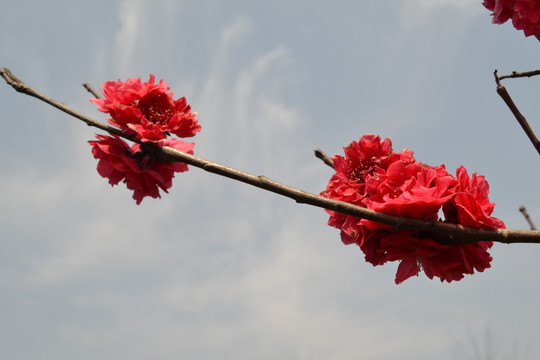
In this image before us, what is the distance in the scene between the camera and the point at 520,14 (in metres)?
1.85

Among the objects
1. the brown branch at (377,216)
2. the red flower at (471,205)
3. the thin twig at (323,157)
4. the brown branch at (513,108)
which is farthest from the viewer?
the thin twig at (323,157)

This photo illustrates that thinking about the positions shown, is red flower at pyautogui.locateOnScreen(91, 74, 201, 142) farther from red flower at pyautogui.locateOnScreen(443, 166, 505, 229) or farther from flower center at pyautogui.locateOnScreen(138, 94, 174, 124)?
red flower at pyautogui.locateOnScreen(443, 166, 505, 229)

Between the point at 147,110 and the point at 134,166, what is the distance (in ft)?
1.05

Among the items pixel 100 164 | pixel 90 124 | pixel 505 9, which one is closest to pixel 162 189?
pixel 100 164

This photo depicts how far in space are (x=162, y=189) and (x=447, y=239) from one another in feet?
4.59

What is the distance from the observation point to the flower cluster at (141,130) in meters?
2.12

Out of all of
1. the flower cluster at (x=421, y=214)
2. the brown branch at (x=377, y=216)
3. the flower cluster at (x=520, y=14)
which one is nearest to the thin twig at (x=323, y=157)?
the flower cluster at (x=421, y=214)

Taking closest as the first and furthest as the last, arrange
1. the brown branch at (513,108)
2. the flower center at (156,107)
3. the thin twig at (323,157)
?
the brown branch at (513,108) < the flower center at (156,107) < the thin twig at (323,157)

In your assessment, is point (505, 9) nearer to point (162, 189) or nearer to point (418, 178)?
point (418, 178)

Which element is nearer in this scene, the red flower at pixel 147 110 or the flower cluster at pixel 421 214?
the flower cluster at pixel 421 214

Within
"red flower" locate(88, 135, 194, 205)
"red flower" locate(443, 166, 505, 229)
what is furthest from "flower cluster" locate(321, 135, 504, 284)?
"red flower" locate(88, 135, 194, 205)

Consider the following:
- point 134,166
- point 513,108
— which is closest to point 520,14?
point 513,108

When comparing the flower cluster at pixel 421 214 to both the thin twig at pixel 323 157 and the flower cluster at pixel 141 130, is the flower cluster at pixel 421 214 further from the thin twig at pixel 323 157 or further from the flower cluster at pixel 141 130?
the flower cluster at pixel 141 130

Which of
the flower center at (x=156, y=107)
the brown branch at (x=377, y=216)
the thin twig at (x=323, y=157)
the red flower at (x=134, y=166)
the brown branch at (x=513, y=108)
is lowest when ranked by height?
the brown branch at (x=377, y=216)
